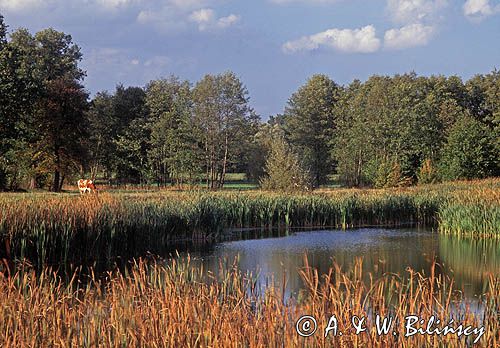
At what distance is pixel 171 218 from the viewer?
18750 millimetres

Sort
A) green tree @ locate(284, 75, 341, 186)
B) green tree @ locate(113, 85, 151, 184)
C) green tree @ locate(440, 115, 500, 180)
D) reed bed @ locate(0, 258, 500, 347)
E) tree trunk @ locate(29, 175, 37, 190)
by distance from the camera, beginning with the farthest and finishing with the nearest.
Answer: green tree @ locate(284, 75, 341, 186) < green tree @ locate(113, 85, 151, 184) < green tree @ locate(440, 115, 500, 180) < tree trunk @ locate(29, 175, 37, 190) < reed bed @ locate(0, 258, 500, 347)

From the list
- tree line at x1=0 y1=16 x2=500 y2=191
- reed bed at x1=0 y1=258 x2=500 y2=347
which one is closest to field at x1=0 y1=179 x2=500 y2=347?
reed bed at x1=0 y1=258 x2=500 y2=347

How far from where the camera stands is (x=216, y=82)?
48062mm

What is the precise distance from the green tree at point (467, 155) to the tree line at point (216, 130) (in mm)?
73

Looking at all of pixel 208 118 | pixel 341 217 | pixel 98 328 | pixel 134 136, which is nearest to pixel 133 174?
pixel 134 136

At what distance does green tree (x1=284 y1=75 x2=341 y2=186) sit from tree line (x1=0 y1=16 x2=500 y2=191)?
129 millimetres

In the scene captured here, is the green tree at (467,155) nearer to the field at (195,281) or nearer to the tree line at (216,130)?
the tree line at (216,130)

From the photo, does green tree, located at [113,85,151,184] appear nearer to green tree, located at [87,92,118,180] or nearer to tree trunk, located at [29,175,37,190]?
green tree, located at [87,92,118,180]

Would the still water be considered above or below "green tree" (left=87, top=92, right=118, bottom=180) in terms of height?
below

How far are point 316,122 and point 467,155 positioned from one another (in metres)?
20.7

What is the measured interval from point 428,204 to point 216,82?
25.7m

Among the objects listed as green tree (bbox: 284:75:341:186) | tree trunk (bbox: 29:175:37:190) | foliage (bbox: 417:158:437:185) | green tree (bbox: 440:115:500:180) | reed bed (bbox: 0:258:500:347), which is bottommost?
reed bed (bbox: 0:258:500:347)

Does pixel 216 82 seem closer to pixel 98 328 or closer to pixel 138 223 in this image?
pixel 138 223

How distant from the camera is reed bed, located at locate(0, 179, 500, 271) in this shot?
13.5 m
